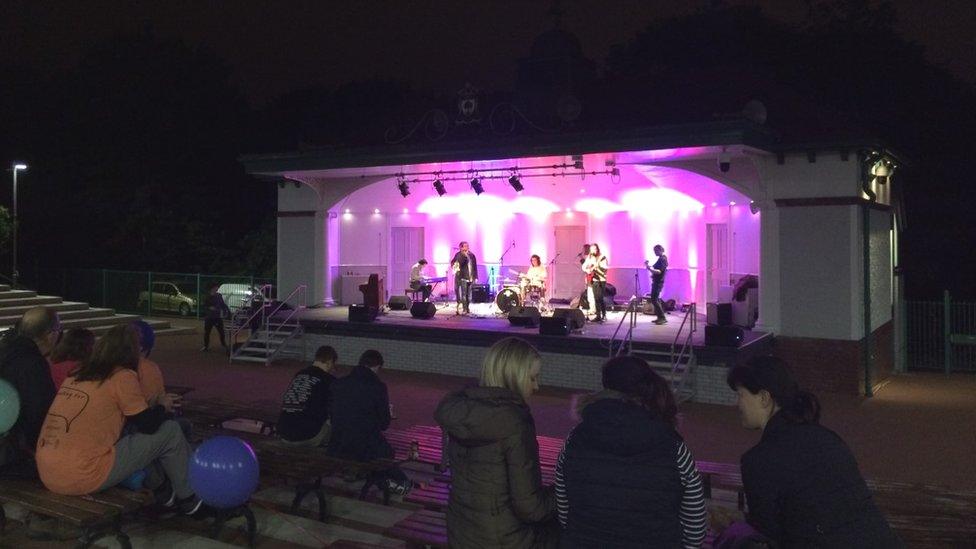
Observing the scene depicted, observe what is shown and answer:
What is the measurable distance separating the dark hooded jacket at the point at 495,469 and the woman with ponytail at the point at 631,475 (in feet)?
0.79

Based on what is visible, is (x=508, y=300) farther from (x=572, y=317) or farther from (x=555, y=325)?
(x=555, y=325)

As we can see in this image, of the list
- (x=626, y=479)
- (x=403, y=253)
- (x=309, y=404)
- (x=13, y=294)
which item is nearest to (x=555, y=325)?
(x=309, y=404)

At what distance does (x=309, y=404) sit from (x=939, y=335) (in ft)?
52.0

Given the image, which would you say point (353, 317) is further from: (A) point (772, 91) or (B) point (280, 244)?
(A) point (772, 91)

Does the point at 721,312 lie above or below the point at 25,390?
above

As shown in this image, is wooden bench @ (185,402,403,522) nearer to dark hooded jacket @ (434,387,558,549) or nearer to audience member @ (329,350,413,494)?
audience member @ (329,350,413,494)

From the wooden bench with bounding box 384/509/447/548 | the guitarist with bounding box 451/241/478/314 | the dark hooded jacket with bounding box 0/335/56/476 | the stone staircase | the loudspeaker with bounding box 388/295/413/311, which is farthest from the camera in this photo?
the stone staircase

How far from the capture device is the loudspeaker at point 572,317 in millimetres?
14828

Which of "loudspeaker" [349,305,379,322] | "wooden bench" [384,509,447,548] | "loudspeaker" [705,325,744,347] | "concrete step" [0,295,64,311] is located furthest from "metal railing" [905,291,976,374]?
"concrete step" [0,295,64,311]

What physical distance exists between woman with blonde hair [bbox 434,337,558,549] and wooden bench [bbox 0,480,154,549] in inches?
100

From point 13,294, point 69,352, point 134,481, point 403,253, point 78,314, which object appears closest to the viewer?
point 134,481

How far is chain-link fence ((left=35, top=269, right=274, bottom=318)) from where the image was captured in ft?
89.2

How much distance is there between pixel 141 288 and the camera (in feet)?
94.2

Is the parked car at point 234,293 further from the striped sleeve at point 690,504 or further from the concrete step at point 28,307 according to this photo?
the striped sleeve at point 690,504
